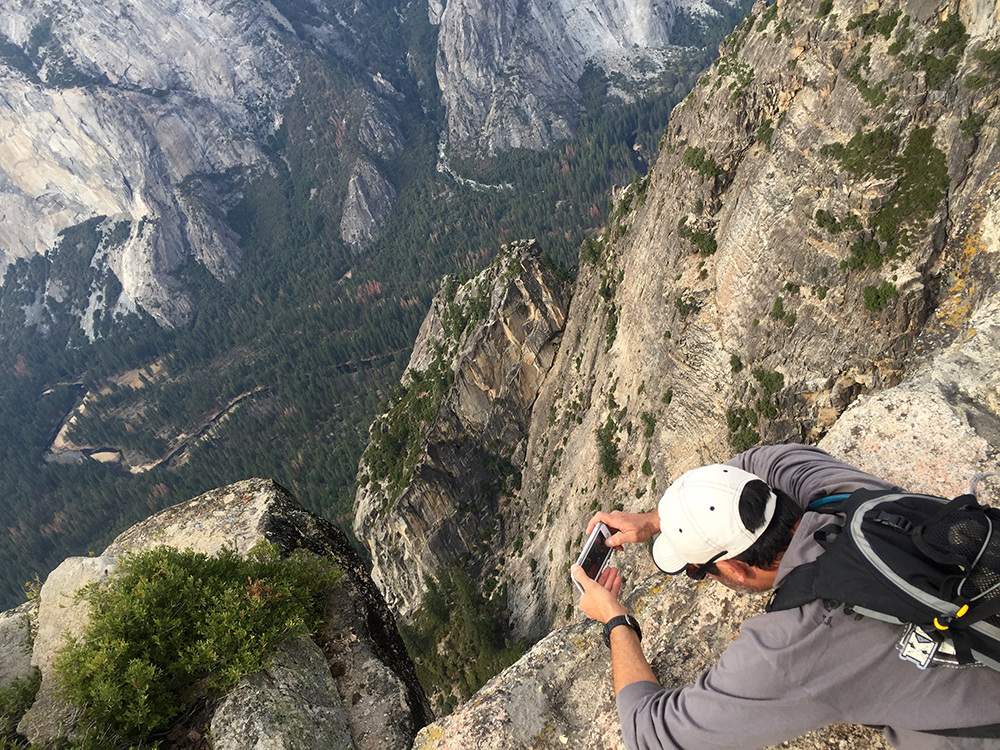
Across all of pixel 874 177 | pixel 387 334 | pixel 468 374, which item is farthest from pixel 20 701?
pixel 387 334

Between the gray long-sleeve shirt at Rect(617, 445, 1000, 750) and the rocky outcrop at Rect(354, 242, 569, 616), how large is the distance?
64.0 m

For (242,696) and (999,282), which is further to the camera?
(999,282)

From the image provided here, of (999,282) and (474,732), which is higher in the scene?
(999,282)

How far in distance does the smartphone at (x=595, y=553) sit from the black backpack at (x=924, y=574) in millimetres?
3059

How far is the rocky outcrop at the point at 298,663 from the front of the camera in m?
7.28

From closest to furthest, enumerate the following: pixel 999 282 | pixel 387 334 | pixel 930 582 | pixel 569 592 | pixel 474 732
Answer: pixel 930 582, pixel 474 732, pixel 999 282, pixel 569 592, pixel 387 334

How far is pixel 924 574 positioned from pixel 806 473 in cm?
244

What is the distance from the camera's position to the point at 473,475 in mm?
73250

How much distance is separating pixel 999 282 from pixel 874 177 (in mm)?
19085

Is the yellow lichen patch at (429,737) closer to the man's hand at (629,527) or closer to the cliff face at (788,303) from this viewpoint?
the cliff face at (788,303)

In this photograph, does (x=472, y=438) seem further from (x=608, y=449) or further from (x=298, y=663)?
(x=298, y=663)

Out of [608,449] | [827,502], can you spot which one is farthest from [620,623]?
[608,449]

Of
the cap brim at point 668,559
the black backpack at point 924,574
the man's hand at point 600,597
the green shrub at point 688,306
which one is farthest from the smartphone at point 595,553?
the green shrub at point 688,306

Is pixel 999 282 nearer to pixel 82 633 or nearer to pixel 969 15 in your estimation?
pixel 82 633
